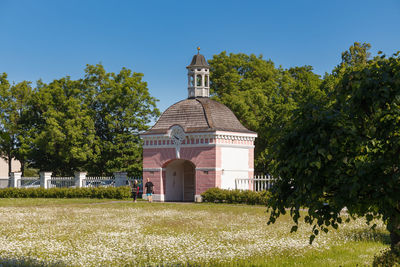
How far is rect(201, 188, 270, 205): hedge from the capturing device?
101 feet

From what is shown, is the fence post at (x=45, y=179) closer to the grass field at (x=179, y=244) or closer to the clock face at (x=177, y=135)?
the clock face at (x=177, y=135)

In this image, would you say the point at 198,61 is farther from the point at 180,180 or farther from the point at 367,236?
the point at 367,236

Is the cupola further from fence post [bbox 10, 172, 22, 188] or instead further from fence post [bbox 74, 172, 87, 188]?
fence post [bbox 10, 172, 22, 188]

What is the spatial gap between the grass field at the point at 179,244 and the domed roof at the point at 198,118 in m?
16.0

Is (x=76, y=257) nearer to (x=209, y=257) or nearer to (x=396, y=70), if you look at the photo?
(x=209, y=257)

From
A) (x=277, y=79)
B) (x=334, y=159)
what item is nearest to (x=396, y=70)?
(x=334, y=159)

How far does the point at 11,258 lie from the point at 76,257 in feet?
4.34

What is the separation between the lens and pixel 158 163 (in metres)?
36.2

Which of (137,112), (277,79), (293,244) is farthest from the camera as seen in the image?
(277,79)

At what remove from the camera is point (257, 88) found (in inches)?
1928

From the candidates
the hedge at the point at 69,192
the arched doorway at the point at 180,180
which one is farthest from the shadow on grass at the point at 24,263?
the hedge at the point at 69,192

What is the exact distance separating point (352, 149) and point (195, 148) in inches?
1099

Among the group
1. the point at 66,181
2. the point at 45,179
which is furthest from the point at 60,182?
the point at 45,179

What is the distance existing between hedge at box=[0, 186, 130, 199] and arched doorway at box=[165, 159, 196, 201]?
123 inches
